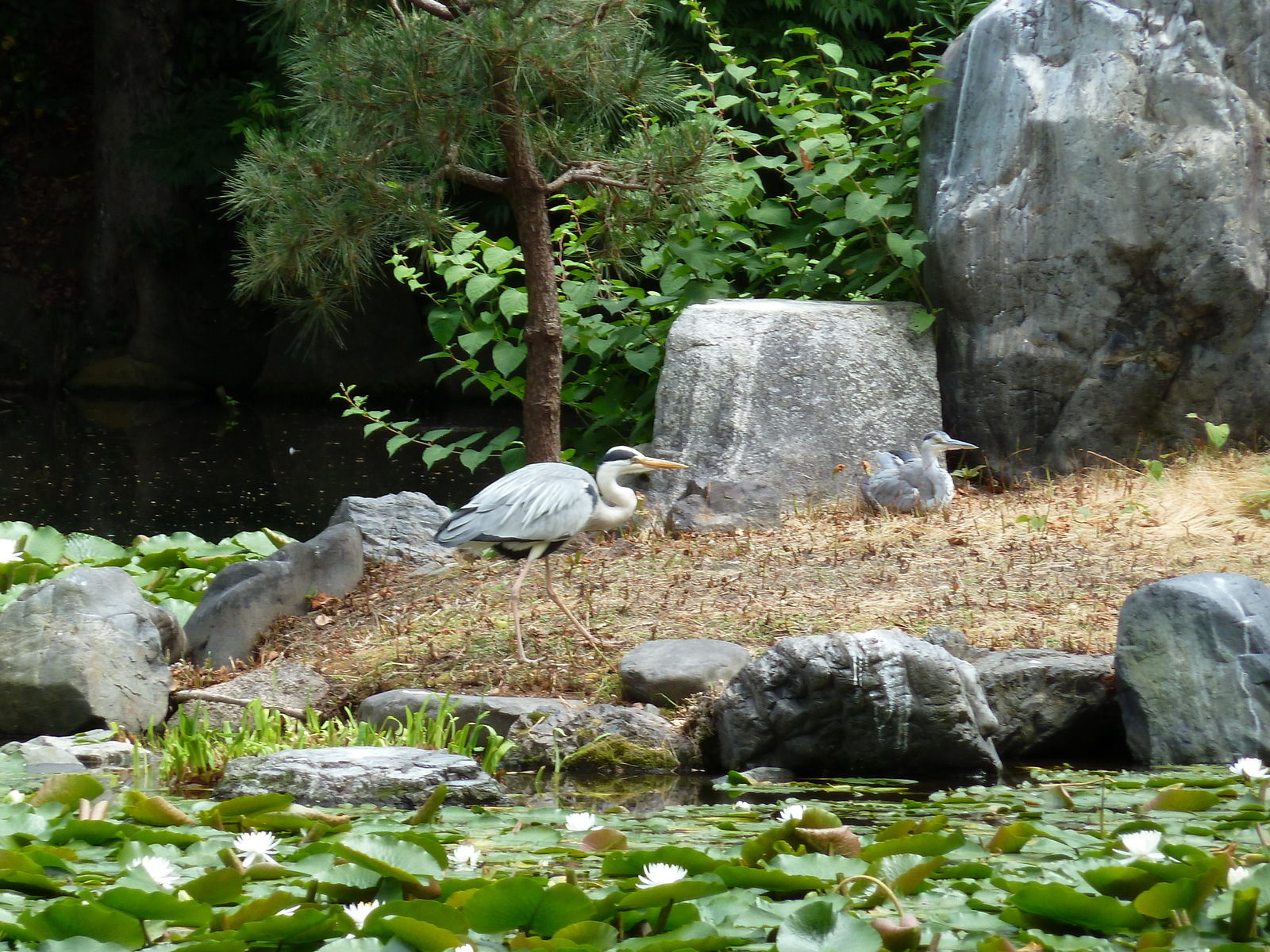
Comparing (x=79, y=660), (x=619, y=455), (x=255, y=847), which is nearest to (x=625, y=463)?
(x=619, y=455)

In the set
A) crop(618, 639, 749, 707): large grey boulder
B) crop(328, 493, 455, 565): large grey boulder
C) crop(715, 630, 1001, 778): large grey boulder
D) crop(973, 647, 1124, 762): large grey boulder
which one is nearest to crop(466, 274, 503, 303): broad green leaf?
crop(328, 493, 455, 565): large grey boulder

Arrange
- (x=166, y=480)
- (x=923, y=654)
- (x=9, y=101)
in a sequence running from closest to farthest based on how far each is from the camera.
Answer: (x=923, y=654) → (x=166, y=480) → (x=9, y=101)

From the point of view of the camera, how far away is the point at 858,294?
254 inches

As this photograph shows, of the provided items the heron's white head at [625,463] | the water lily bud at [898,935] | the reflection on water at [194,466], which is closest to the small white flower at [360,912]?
the water lily bud at [898,935]

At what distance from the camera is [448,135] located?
4.88 m

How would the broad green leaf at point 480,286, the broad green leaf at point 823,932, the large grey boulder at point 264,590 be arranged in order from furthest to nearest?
the broad green leaf at point 480,286, the large grey boulder at point 264,590, the broad green leaf at point 823,932

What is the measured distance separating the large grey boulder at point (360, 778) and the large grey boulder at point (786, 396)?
2.67m

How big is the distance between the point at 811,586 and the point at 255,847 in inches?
101

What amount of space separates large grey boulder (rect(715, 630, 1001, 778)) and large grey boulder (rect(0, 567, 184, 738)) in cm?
159

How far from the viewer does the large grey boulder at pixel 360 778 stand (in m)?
2.99

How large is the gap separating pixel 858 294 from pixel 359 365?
7.04 m

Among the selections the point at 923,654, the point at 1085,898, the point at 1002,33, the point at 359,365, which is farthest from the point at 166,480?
the point at 1085,898

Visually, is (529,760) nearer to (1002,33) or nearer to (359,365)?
(1002,33)

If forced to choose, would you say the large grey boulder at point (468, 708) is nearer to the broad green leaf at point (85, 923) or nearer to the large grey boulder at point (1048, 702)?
the large grey boulder at point (1048, 702)
